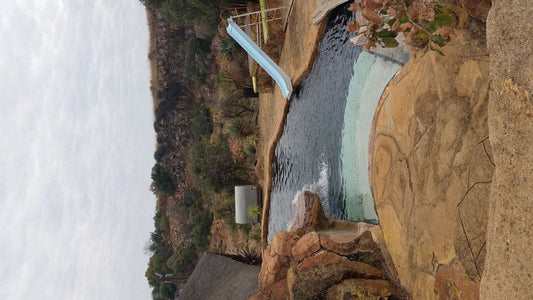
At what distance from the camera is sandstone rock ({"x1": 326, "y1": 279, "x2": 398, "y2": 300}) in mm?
3914

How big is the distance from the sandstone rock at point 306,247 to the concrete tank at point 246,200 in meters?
6.71

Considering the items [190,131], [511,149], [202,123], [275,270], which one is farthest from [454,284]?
[190,131]

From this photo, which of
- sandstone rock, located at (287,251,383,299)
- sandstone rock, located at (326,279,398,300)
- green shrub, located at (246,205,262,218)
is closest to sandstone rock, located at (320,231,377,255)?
sandstone rock, located at (287,251,383,299)

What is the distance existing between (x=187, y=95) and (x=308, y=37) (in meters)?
13.5

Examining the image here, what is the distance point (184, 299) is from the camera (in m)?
9.46

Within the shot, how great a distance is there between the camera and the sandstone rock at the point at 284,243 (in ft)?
17.2

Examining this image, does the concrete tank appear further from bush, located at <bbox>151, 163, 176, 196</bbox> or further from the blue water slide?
bush, located at <bbox>151, 163, 176, 196</bbox>

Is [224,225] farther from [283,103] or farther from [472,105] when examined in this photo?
[472,105]

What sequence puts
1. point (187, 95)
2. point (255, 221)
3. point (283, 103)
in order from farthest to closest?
point (187, 95) → point (255, 221) → point (283, 103)

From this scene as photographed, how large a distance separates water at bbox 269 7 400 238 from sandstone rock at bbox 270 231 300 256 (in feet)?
3.42

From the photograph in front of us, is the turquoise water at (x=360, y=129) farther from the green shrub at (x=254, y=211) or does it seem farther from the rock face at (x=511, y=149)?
the green shrub at (x=254, y=211)

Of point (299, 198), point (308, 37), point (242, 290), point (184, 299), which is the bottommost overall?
point (184, 299)

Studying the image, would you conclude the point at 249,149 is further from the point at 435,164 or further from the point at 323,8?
the point at 435,164

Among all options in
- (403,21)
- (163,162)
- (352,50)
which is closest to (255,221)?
(352,50)
